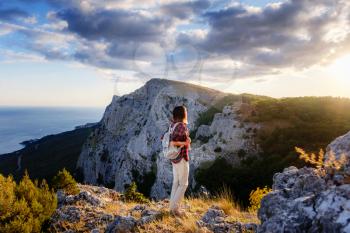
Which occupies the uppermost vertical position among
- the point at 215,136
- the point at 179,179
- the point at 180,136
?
the point at 180,136

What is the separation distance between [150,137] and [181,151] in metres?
63.1

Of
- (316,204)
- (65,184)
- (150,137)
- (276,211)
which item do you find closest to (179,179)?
(276,211)

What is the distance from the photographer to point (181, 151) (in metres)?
10.1

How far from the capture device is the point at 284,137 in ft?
151

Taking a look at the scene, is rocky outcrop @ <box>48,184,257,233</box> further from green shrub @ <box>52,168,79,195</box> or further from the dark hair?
the dark hair

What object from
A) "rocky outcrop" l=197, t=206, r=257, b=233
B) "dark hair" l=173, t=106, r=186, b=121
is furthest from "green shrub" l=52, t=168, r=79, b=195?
"rocky outcrop" l=197, t=206, r=257, b=233

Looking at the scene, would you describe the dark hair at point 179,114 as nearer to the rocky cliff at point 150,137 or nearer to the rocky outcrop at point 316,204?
the rocky outcrop at point 316,204

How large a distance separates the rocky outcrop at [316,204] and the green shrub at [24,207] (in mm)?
6630

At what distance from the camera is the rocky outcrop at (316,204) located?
4.41 m

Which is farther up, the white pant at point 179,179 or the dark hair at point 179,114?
the dark hair at point 179,114

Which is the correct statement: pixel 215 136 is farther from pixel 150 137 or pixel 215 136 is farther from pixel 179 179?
pixel 179 179

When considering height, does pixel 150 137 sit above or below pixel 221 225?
below

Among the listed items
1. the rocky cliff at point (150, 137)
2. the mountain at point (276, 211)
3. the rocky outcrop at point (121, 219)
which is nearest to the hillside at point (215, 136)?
the rocky cliff at point (150, 137)

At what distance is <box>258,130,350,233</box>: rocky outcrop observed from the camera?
14.5 ft
